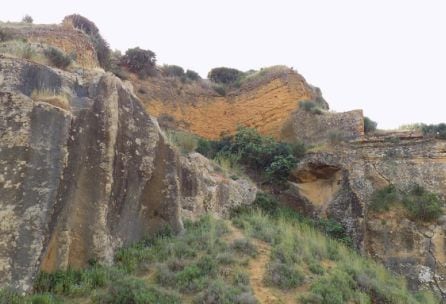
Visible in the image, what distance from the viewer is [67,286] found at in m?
9.84

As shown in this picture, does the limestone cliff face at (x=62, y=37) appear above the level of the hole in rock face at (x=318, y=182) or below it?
above

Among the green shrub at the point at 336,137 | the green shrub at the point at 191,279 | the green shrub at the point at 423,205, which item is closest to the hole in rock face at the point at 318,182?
the green shrub at the point at 336,137

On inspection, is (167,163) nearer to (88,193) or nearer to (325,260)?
(88,193)

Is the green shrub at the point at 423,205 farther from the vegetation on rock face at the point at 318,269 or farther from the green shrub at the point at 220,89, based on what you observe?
the green shrub at the point at 220,89

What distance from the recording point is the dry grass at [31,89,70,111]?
1114 centimetres

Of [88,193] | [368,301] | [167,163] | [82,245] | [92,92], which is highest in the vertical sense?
[92,92]

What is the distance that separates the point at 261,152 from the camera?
68.1 ft

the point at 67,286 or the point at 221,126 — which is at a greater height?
the point at 221,126

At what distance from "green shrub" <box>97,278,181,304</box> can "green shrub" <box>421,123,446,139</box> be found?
12309 millimetres

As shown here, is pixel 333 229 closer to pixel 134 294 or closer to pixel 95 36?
pixel 134 294

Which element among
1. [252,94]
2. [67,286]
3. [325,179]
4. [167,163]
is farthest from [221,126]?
[67,286]

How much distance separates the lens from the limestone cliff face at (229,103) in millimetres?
24562

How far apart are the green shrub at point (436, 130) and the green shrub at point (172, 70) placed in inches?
519

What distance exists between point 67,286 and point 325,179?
39.2ft
